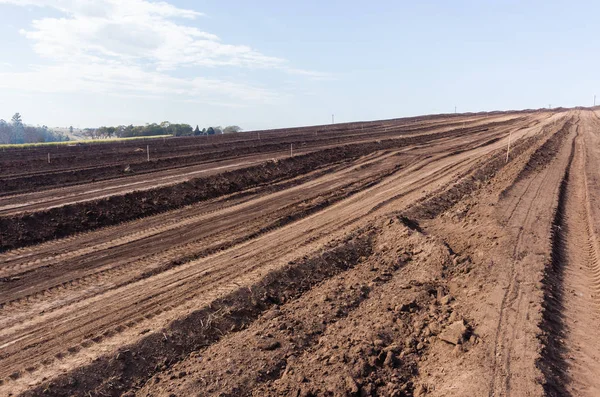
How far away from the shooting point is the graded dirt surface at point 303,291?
5.76 metres

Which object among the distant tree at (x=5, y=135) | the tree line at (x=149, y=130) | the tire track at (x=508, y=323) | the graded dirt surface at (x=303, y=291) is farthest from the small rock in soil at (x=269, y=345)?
the distant tree at (x=5, y=135)

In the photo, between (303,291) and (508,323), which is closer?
(508,323)

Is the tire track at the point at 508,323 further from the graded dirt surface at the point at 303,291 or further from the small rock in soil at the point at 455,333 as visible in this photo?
the small rock in soil at the point at 455,333

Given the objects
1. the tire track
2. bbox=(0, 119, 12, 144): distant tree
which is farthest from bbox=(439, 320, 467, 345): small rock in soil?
bbox=(0, 119, 12, 144): distant tree

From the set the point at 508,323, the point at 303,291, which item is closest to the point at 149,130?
the point at 303,291

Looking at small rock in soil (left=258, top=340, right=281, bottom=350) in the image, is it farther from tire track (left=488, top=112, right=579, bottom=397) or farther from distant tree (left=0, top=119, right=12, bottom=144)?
distant tree (left=0, top=119, right=12, bottom=144)

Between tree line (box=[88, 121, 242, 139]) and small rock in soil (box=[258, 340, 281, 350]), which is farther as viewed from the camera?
tree line (box=[88, 121, 242, 139])

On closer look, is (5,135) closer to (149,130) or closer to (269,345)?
(149,130)

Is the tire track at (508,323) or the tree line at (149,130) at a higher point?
the tree line at (149,130)

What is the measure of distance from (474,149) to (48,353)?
30.8m

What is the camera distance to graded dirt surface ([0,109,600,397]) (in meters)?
5.76

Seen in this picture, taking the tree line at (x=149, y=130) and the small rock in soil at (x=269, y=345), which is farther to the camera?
the tree line at (x=149, y=130)

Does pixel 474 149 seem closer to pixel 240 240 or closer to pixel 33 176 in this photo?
pixel 240 240

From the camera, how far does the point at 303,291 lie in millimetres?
8406
